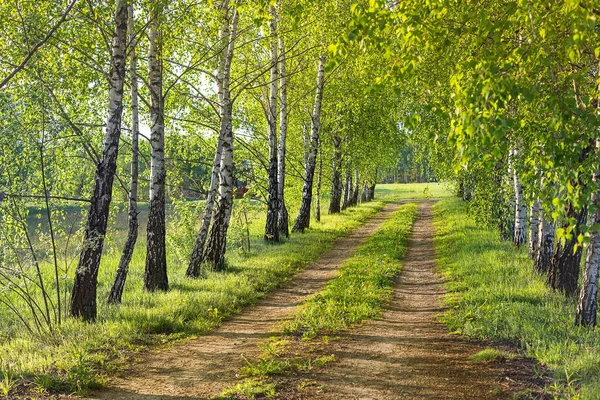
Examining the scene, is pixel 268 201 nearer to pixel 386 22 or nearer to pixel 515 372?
pixel 515 372

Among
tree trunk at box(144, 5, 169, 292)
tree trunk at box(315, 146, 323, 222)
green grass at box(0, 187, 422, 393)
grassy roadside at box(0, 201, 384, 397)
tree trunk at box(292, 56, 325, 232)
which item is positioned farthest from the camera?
tree trunk at box(315, 146, 323, 222)

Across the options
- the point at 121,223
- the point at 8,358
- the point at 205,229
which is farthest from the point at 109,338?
the point at 121,223

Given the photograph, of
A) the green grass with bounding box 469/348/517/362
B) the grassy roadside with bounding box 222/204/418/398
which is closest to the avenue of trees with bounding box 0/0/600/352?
the green grass with bounding box 469/348/517/362

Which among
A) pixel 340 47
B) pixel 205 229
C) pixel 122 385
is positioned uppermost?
pixel 340 47

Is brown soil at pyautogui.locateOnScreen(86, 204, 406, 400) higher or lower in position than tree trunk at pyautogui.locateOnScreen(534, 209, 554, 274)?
lower

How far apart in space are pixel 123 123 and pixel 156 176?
4455 millimetres

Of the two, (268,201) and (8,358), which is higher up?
(268,201)

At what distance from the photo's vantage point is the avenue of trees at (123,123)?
934 centimetres

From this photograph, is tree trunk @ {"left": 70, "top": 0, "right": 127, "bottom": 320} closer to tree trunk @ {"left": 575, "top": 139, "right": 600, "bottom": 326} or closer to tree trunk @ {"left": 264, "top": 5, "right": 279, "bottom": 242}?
tree trunk @ {"left": 575, "top": 139, "right": 600, "bottom": 326}

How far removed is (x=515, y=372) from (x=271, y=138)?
49.1 feet

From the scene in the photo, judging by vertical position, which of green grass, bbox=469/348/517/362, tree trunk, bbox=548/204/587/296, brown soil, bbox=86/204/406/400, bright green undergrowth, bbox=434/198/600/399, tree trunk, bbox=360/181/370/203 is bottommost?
brown soil, bbox=86/204/406/400

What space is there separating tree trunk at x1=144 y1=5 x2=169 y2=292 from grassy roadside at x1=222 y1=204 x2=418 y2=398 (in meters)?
4.01

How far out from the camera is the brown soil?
6.75m

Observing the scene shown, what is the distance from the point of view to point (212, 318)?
1041 centimetres
